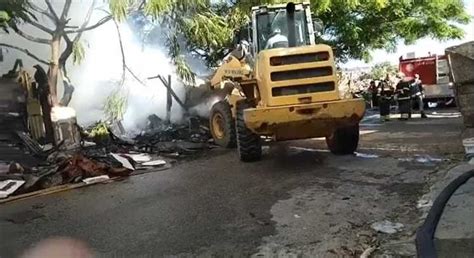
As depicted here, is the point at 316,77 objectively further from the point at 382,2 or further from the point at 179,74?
the point at 382,2

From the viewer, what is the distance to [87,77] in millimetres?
15414

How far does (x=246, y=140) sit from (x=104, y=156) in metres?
3.19

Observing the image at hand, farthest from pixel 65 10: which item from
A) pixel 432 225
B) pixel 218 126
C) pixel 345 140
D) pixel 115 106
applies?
pixel 432 225

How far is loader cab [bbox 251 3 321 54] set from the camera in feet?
31.2

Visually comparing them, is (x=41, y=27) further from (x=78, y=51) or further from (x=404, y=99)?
(x=404, y=99)

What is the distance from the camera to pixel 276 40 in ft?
30.8

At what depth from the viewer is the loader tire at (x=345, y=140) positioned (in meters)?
9.07

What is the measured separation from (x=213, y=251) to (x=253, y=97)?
189 inches

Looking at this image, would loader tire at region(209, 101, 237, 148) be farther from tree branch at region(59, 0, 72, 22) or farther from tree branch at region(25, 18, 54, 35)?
tree branch at region(25, 18, 54, 35)

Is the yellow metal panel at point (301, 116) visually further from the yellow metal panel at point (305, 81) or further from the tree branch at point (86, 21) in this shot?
the tree branch at point (86, 21)

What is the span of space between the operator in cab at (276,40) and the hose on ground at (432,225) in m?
4.51

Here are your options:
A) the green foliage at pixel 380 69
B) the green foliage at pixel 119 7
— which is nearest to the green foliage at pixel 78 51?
the green foliage at pixel 119 7

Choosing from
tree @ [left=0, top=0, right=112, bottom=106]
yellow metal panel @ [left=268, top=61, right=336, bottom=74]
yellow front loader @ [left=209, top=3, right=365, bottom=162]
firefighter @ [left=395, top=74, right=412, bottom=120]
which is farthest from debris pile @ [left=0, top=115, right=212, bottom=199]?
firefighter @ [left=395, top=74, right=412, bottom=120]

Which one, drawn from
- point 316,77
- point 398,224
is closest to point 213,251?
point 398,224
